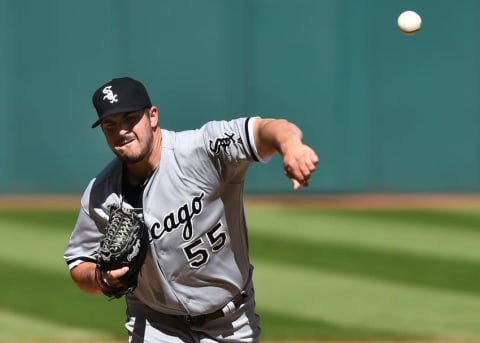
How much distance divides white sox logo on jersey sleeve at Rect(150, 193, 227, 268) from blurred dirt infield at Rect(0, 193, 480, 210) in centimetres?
621

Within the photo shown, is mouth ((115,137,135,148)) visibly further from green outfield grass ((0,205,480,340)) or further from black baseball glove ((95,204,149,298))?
green outfield grass ((0,205,480,340))

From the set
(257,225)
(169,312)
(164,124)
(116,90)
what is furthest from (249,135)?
(164,124)

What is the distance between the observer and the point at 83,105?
11641mm

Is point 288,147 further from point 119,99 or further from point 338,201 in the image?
point 338,201

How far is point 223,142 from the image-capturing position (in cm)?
487

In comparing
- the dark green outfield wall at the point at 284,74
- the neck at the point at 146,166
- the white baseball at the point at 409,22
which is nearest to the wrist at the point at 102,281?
the neck at the point at 146,166

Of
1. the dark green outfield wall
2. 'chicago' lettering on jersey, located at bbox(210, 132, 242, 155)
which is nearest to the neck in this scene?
'chicago' lettering on jersey, located at bbox(210, 132, 242, 155)

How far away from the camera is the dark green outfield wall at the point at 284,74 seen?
37.7 ft

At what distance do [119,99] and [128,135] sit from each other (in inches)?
6.1

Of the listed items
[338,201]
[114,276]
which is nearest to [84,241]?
[114,276]

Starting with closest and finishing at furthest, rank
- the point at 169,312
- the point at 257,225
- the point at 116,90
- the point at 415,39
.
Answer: the point at 116,90
the point at 169,312
the point at 257,225
the point at 415,39

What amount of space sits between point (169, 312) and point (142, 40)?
6762 millimetres

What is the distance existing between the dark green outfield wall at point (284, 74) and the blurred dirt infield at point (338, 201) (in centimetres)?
12

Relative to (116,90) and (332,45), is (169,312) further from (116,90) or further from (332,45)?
(332,45)
